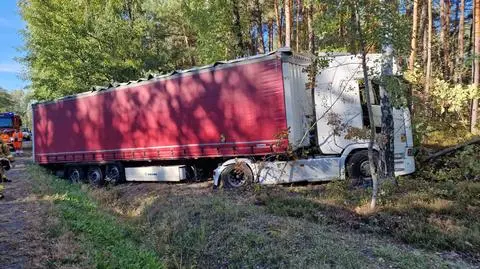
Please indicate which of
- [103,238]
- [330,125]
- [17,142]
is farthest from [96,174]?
[17,142]

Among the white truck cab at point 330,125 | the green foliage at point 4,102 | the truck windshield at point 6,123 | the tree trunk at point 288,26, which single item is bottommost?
the white truck cab at point 330,125

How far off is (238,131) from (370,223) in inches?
183

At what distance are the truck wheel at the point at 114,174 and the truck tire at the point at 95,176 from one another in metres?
0.46

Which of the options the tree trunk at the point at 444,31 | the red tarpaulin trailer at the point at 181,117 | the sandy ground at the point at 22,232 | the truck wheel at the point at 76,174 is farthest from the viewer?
the tree trunk at the point at 444,31

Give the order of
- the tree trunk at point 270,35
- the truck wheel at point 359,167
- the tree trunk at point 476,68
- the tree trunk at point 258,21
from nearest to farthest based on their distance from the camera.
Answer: the truck wheel at point 359,167 → the tree trunk at point 476,68 → the tree trunk at point 258,21 → the tree trunk at point 270,35

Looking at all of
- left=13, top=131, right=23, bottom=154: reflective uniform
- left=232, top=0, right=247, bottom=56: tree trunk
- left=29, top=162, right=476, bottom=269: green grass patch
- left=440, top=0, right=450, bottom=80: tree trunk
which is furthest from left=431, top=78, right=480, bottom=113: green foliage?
left=13, top=131, right=23, bottom=154: reflective uniform

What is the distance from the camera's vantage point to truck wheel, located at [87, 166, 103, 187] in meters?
15.3

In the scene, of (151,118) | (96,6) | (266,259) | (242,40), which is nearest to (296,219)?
(266,259)

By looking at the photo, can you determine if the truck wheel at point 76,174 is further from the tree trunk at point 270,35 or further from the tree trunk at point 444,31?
the tree trunk at point 444,31

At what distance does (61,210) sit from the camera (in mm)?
7691

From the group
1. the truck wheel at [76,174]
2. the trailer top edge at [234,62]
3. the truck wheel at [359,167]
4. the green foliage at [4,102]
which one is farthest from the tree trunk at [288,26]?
the green foliage at [4,102]

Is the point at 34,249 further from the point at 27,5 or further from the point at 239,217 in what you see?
the point at 27,5

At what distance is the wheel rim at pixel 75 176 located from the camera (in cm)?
1631

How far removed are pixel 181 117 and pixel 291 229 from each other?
636cm
